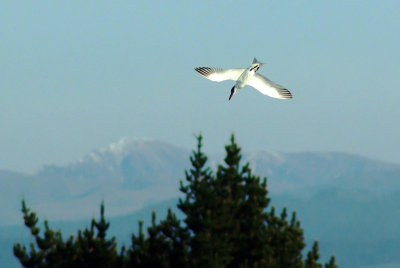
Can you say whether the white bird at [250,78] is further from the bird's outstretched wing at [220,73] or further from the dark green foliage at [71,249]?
the dark green foliage at [71,249]

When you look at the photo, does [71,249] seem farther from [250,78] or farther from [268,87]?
[268,87]

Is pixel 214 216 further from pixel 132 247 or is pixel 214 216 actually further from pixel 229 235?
pixel 132 247

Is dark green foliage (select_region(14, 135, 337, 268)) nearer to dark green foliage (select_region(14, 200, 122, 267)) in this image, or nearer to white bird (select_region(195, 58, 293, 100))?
dark green foliage (select_region(14, 200, 122, 267))

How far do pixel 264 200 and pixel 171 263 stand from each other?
20.6 feet

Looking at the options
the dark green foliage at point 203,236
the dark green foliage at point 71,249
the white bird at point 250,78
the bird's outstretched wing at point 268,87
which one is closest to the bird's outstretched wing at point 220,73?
the white bird at point 250,78

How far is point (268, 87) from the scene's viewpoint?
1135 inches

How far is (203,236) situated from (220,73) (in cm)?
1140

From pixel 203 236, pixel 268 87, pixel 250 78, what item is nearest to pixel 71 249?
pixel 203 236

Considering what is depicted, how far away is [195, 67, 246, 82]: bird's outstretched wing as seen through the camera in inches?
1148

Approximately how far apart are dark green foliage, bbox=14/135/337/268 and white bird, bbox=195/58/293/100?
11.2 m

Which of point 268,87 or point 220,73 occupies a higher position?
point 220,73

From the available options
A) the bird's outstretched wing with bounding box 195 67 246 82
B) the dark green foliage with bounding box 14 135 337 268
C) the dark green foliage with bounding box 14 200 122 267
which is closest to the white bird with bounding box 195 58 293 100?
the bird's outstretched wing with bounding box 195 67 246 82

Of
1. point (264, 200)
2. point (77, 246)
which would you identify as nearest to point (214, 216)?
point (264, 200)

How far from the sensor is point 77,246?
136 ft
